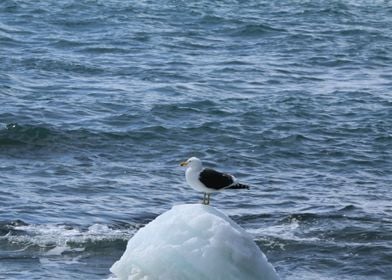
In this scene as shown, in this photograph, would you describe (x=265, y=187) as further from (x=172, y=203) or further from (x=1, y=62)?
(x=1, y=62)

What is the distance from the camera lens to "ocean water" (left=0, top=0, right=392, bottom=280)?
1689 centimetres

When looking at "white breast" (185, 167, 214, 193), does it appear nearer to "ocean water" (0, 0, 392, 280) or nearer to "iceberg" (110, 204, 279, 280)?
"iceberg" (110, 204, 279, 280)

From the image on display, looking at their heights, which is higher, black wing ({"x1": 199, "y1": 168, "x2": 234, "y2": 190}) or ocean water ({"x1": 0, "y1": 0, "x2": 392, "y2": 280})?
black wing ({"x1": 199, "y1": 168, "x2": 234, "y2": 190})

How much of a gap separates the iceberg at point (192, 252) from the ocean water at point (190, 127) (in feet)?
10.0

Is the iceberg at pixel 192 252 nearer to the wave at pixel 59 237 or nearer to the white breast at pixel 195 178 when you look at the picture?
the white breast at pixel 195 178

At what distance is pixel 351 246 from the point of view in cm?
1689

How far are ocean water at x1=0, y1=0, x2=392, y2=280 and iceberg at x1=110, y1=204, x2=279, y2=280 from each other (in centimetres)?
306

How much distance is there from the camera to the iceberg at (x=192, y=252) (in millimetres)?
11562

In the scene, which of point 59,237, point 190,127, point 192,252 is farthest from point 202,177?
point 190,127

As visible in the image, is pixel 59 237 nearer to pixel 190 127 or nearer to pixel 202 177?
pixel 202 177

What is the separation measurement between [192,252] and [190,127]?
43.4 feet

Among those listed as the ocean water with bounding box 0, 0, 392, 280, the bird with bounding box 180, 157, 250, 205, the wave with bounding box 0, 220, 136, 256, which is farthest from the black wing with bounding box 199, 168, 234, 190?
the wave with bounding box 0, 220, 136, 256

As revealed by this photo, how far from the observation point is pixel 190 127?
81.3ft

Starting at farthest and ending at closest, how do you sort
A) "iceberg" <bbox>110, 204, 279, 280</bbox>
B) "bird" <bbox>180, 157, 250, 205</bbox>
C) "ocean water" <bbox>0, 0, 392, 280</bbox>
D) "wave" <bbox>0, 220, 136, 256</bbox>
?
"ocean water" <bbox>0, 0, 392, 280</bbox> < "wave" <bbox>0, 220, 136, 256</bbox> < "bird" <bbox>180, 157, 250, 205</bbox> < "iceberg" <bbox>110, 204, 279, 280</bbox>
